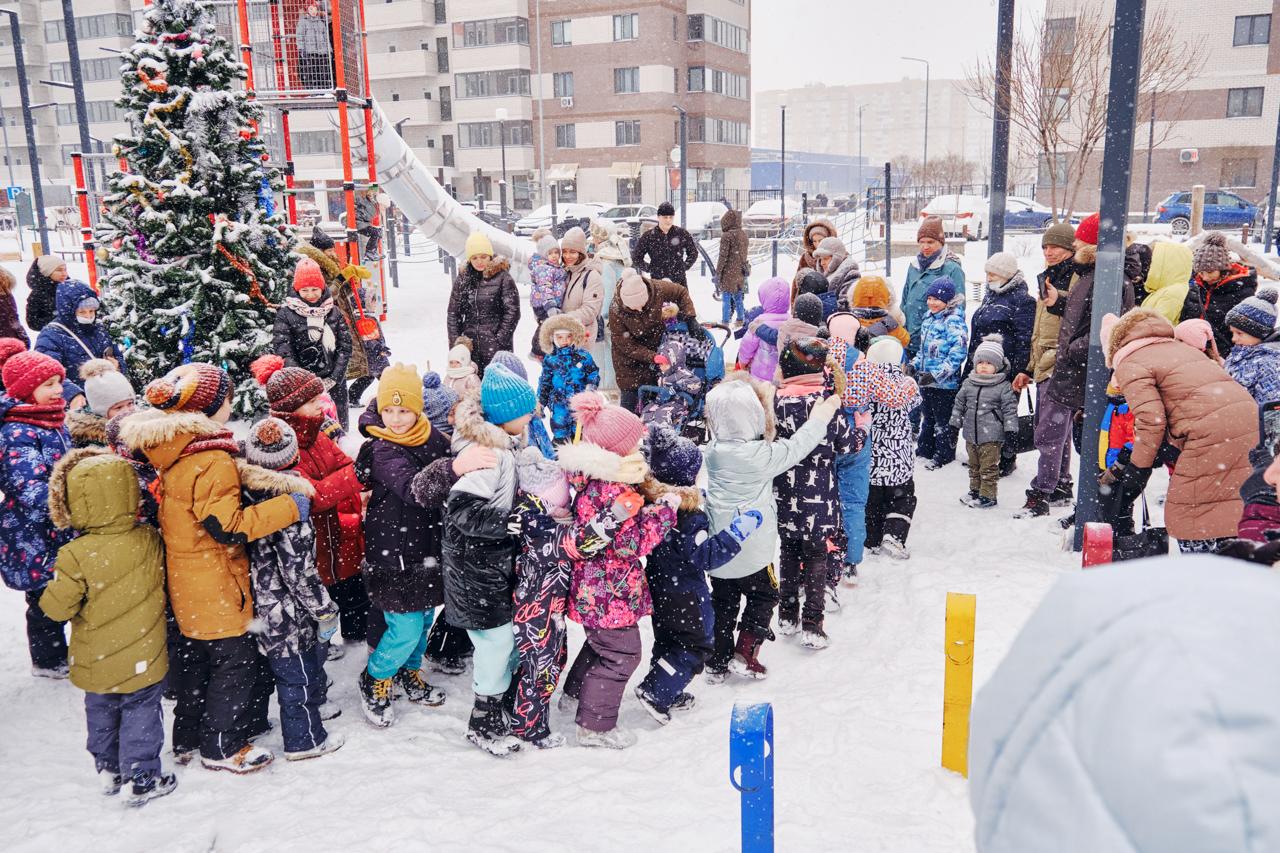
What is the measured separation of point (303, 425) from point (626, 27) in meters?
54.6

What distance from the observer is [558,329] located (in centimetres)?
702

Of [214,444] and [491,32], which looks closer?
[214,444]

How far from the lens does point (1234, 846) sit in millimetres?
788

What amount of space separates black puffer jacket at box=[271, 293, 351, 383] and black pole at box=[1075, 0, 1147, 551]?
A: 18.8ft

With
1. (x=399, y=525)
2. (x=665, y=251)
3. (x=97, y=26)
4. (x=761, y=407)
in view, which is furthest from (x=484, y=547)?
(x=97, y=26)

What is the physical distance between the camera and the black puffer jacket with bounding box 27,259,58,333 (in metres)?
8.69

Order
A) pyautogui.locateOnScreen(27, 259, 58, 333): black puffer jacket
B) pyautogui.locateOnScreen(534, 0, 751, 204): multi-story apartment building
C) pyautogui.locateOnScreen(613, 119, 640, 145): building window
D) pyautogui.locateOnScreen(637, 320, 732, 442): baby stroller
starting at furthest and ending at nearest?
1. pyautogui.locateOnScreen(613, 119, 640, 145): building window
2. pyautogui.locateOnScreen(534, 0, 751, 204): multi-story apartment building
3. pyautogui.locateOnScreen(27, 259, 58, 333): black puffer jacket
4. pyautogui.locateOnScreen(637, 320, 732, 442): baby stroller

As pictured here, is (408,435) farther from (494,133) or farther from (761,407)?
(494,133)

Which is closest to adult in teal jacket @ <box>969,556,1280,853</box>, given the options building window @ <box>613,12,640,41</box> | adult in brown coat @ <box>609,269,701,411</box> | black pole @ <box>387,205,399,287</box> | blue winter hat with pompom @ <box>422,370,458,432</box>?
blue winter hat with pompom @ <box>422,370,458,432</box>

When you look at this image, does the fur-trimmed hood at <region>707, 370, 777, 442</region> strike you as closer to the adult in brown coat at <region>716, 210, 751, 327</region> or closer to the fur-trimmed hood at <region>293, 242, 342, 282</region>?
the fur-trimmed hood at <region>293, 242, 342, 282</region>

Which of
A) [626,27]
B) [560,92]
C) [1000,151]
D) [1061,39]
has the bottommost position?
[1000,151]

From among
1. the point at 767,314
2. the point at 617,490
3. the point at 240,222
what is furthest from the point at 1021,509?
the point at 240,222

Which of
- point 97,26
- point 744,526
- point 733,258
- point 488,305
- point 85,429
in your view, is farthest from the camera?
point 97,26

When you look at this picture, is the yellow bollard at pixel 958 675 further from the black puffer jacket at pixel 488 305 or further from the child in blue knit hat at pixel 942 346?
the black puffer jacket at pixel 488 305
